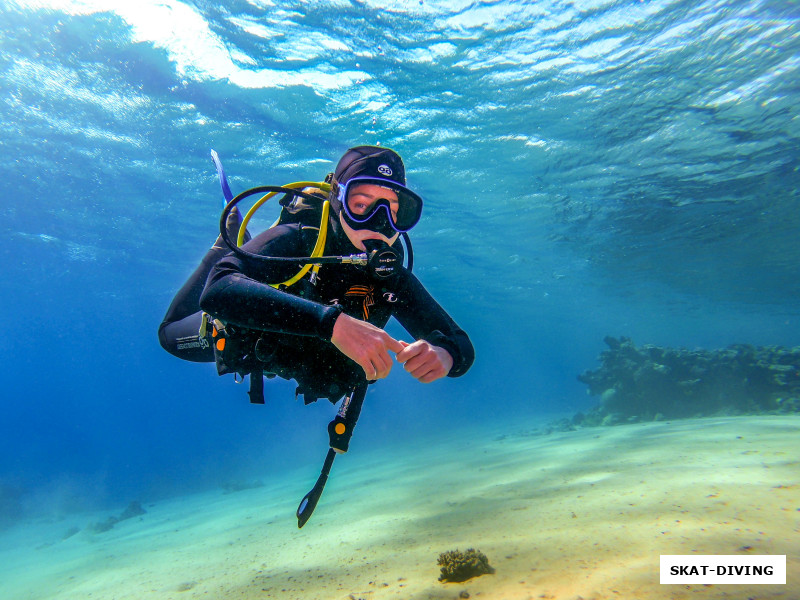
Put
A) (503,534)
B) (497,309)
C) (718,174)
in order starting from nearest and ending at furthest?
(503,534), (718,174), (497,309)

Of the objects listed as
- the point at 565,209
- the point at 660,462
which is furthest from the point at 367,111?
the point at 660,462

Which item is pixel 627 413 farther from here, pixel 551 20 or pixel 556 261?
pixel 551 20

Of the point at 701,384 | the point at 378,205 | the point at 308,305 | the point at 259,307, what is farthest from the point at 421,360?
the point at 701,384

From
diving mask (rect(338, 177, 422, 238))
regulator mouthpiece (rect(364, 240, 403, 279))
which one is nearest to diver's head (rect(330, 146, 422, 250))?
diving mask (rect(338, 177, 422, 238))

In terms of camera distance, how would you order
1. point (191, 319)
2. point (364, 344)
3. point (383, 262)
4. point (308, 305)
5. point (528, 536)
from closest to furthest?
point (364, 344), point (308, 305), point (383, 262), point (528, 536), point (191, 319)

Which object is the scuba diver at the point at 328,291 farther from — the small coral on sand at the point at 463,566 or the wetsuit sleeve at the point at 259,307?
the small coral on sand at the point at 463,566

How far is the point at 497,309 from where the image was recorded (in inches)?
1932

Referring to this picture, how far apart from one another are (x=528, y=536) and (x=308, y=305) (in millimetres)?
3171

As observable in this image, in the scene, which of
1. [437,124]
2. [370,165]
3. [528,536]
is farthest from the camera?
[437,124]

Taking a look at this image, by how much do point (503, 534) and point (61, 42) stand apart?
17466mm

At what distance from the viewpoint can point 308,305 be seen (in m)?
1.97

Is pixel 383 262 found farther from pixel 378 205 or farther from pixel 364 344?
pixel 364 344

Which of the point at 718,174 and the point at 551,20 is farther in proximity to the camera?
the point at 718,174

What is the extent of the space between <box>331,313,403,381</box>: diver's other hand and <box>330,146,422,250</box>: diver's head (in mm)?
1223
